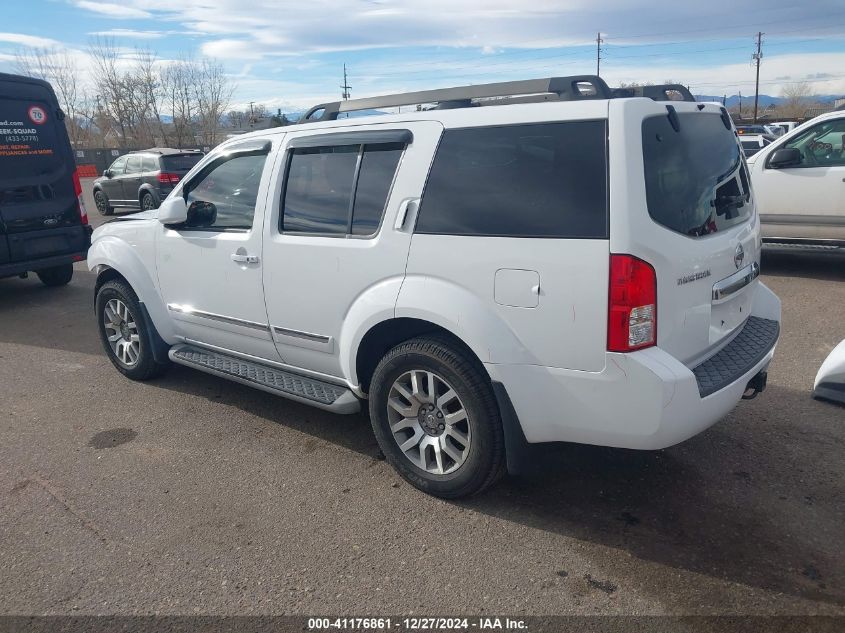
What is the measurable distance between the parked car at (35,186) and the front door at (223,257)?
166 inches

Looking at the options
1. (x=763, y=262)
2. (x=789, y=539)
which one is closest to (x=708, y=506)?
(x=789, y=539)

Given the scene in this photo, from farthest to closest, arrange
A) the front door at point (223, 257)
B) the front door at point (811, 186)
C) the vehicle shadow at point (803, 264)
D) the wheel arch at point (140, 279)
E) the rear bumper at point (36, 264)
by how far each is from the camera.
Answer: the vehicle shadow at point (803, 264) < the rear bumper at point (36, 264) < the front door at point (811, 186) < the wheel arch at point (140, 279) < the front door at point (223, 257)

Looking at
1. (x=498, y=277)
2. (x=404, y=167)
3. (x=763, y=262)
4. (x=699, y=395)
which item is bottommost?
(x=763, y=262)

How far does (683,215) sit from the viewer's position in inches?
119

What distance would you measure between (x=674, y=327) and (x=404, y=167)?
1.53 meters

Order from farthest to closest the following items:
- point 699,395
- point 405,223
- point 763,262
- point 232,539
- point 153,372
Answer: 1. point 763,262
2. point 153,372
3. point 405,223
4. point 232,539
5. point 699,395

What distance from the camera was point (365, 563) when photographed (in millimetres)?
2977

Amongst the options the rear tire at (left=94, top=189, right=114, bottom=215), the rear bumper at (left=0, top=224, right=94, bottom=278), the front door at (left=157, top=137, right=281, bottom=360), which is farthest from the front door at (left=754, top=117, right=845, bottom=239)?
the rear tire at (left=94, top=189, right=114, bottom=215)

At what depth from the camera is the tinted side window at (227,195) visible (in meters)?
4.29

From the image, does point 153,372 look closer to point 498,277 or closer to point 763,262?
point 498,277

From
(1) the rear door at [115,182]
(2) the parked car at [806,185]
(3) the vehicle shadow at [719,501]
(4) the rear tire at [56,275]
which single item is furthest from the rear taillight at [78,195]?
(1) the rear door at [115,182]

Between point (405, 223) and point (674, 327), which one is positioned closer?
point (674, 327)

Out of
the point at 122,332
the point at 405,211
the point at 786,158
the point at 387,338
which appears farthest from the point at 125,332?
the point at 786,158

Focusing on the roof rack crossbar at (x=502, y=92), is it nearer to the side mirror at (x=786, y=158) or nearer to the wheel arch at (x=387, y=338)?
the wheel arch at (x=387, y=338)
